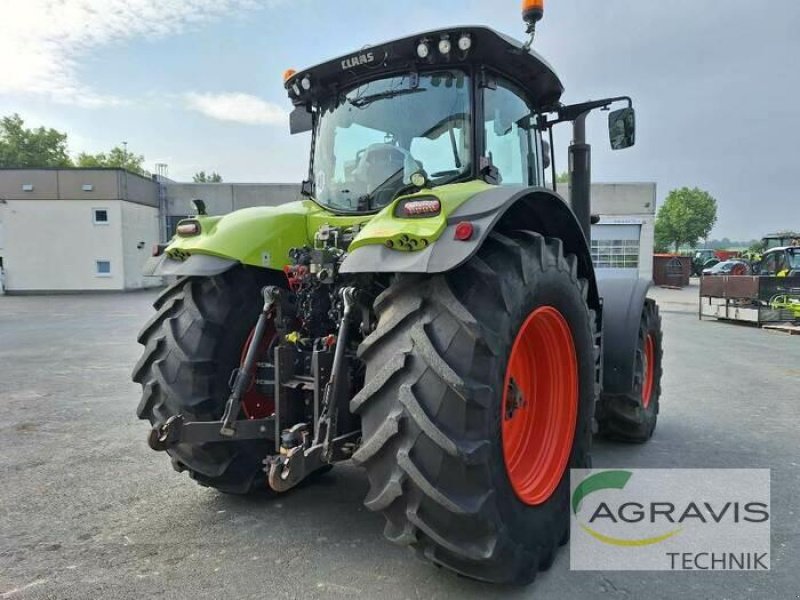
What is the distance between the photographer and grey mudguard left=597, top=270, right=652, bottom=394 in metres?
4.29

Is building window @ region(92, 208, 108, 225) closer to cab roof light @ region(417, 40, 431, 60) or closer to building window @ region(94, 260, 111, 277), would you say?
building window @ region(94, 260, 111, 277)

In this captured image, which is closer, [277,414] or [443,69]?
[277,414]

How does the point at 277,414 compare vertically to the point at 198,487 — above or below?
above

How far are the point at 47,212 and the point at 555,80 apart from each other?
29.9 metres

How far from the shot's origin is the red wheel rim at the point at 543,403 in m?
3.01

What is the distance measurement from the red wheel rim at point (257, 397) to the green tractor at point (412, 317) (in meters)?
0.01

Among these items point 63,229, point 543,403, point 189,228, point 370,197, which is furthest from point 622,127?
point 63,229

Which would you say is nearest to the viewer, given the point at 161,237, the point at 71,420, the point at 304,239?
the point at 304,239

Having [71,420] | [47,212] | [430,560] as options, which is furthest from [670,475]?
[47,212]

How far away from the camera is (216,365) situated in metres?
3.29

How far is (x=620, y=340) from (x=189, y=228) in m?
3.17

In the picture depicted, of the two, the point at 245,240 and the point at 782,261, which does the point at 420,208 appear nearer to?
the point at 245,240

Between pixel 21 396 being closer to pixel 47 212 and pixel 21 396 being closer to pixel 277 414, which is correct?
pixel 277 414

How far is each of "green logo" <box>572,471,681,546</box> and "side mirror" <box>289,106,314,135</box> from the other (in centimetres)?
301
